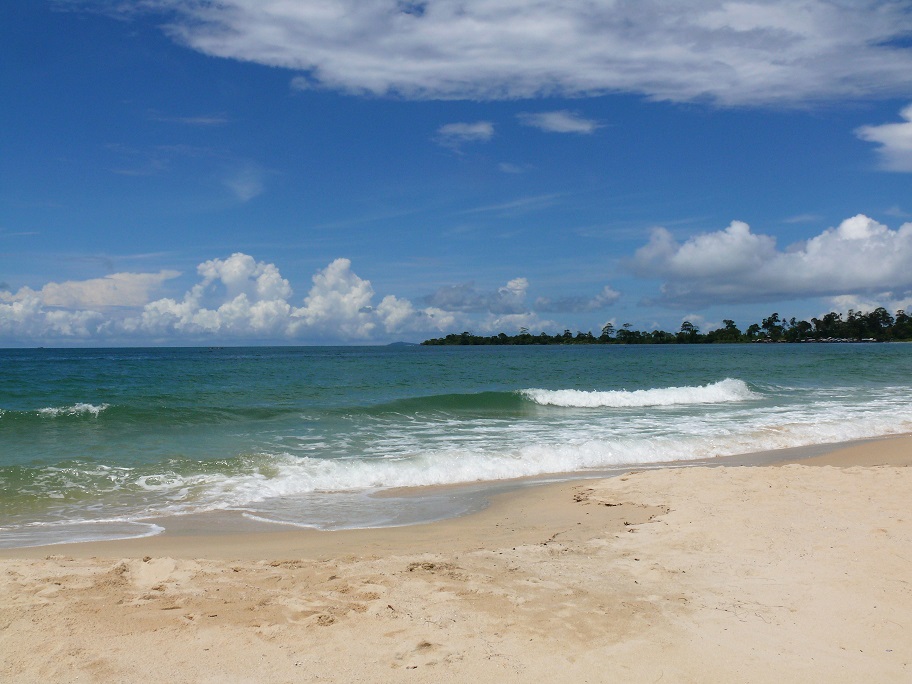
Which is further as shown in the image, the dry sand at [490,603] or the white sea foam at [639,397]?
the white sea foam at [639,397]

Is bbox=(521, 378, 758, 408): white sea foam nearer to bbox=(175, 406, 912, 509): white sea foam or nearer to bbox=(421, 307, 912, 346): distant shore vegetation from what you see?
bbox=(175, 406, 912, 509): white sea foam

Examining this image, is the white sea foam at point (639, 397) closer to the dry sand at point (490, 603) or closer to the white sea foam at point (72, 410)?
the white sea foam at point (72, 410)

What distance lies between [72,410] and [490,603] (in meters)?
19.1

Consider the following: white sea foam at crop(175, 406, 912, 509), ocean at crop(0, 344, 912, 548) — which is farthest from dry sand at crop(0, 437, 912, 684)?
white sea foam at crop(175, 406, 912, 509)

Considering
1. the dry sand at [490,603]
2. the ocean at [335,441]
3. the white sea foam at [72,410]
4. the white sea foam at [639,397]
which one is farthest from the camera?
the white sea foam at [639,397]

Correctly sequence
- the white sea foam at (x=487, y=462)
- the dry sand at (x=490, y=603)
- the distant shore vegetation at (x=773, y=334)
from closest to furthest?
the dry sand at (x=490, y=603) < the white sea foam at (x=487, y=462) < the distant shore vegetation at (x=773, y=334)

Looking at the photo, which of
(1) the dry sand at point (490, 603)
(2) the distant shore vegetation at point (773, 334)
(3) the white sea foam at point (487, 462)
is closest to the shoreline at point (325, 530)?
(1) the dry sand at point (490, 603)

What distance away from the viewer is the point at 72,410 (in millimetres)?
19922

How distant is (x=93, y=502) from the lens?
9867 millimetres

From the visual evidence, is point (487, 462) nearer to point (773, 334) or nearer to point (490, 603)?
point (490, 603)

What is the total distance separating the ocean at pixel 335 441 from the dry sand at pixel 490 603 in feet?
6.92

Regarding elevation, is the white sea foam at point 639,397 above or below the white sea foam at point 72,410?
below

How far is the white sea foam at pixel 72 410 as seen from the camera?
19609 mm

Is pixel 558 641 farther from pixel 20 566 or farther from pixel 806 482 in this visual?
pixel 806 482
